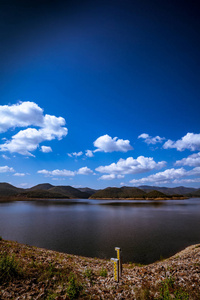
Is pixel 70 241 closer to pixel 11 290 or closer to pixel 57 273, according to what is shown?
pixel 57 273

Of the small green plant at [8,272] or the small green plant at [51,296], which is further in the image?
the small green plant at [8,272]

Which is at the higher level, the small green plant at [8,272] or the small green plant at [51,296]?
the small green plant at [8,272]

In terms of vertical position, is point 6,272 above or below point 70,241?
above

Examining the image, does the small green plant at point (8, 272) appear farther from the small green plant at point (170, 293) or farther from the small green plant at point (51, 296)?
the small green plant at point (170, 293)

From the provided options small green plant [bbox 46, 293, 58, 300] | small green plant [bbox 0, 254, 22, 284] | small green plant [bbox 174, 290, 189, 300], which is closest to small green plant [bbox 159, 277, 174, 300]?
small green plant [bbox 174, 290, 189, 300]

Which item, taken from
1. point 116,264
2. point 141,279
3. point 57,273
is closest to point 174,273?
point 141,279

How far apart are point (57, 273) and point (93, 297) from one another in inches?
129

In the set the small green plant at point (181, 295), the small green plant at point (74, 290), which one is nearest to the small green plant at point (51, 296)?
the small green plant at point (74, 290)

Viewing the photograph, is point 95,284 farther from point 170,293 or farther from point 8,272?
point 8,272

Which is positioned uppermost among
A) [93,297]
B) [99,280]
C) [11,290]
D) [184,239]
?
[11,290]

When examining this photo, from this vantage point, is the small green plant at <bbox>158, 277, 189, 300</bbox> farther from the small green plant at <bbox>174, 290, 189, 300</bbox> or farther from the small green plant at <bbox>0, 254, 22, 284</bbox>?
the small green plant at <bbox>0, 254, 22, 284</bbox>

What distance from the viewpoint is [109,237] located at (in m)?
26.1

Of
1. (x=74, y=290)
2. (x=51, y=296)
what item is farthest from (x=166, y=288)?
(x=51, y=296)

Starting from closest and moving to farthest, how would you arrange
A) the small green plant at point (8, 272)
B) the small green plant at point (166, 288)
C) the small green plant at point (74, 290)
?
the small green plant at point (166, 288), the small green plant at point (74, 290), the small green plant at point (8, 272)
